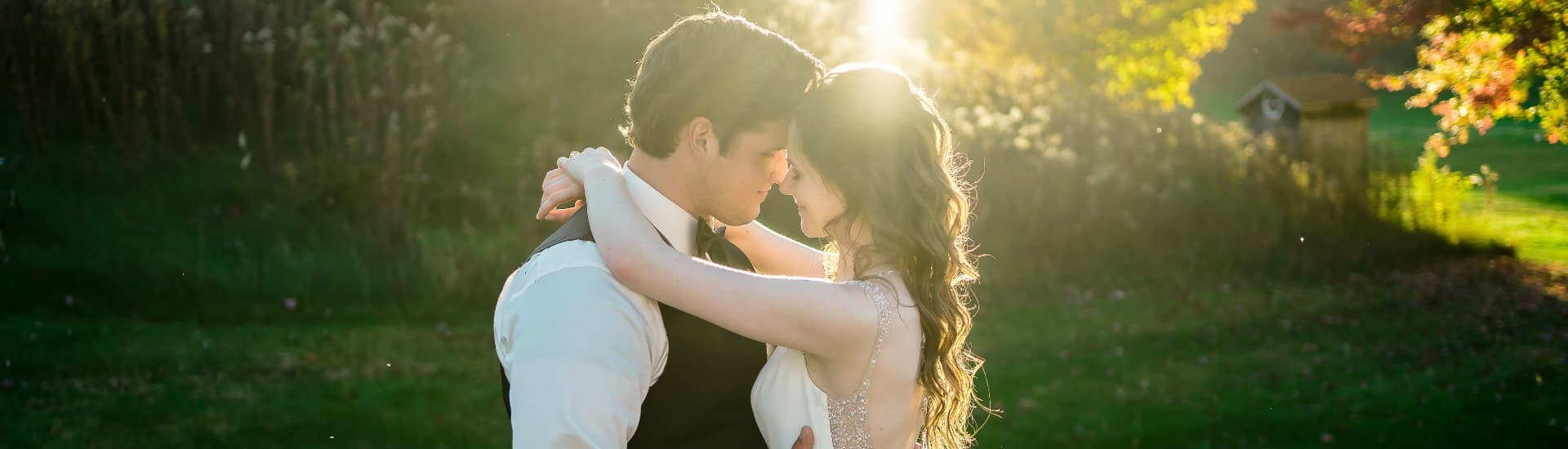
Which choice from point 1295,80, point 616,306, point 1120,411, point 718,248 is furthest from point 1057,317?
point 1295,80

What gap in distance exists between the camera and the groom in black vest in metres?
2.34

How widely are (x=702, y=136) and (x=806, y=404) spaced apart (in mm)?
719

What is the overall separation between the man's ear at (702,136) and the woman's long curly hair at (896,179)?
0.23 meters

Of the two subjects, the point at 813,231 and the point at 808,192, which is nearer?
the point at 808,192

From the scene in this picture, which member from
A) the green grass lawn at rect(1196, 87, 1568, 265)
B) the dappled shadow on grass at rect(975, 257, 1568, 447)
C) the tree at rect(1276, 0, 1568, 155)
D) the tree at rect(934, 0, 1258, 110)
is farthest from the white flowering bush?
the tree at rect(934, 0, 1258, 110)

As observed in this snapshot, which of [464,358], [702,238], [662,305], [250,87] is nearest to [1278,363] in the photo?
[464,358]

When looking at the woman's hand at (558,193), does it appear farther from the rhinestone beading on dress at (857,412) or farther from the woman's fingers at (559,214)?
the rhinestone beading on dress at (857,412)

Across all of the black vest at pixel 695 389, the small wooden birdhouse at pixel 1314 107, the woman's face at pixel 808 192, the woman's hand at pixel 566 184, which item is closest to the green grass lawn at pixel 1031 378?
the woman's hand at pixel 566 184

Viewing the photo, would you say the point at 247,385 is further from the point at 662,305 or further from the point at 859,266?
the point at 662,305

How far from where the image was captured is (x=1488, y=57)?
10.4 metres

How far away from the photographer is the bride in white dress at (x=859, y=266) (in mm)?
2912

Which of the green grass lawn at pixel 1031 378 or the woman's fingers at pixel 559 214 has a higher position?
the woman's fingers at pixel 559 214

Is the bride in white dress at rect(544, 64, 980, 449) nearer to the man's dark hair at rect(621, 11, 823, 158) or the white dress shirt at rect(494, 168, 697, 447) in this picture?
the man's dark hair at rect(621, 11, 823, 158)

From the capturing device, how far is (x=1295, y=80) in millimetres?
22453
